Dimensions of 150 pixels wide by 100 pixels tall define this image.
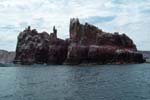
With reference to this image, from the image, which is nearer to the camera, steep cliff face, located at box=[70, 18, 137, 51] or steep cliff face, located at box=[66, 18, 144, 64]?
steep cliff face, located at box=[66, 18, 144, 64]

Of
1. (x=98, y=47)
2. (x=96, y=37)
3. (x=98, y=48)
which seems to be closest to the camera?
(x=98, y=48)

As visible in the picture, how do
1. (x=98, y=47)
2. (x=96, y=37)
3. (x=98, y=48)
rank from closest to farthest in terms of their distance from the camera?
(x=98, y=48), (x=98, y=47), (x=96, y=37)

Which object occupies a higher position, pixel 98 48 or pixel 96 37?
pixel 96 37

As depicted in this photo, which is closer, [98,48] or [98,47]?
[98,48]

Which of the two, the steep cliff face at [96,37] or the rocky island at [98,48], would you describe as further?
the steep cliff face at [96,37]

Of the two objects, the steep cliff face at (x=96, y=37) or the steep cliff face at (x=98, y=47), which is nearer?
the steep cliff face at (x=98, y=47)

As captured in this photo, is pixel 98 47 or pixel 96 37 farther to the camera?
pixel 96 37

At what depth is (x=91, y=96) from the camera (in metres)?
57.7

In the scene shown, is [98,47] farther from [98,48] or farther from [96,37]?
[96,37]

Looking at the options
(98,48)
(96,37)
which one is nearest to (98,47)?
(98,48)

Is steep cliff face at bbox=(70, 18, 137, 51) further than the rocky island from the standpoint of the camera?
Yes

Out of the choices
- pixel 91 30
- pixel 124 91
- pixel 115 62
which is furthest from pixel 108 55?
pixel 124 91

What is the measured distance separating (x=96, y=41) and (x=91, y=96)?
13574 cm

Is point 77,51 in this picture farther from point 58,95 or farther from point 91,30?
point 58,95
